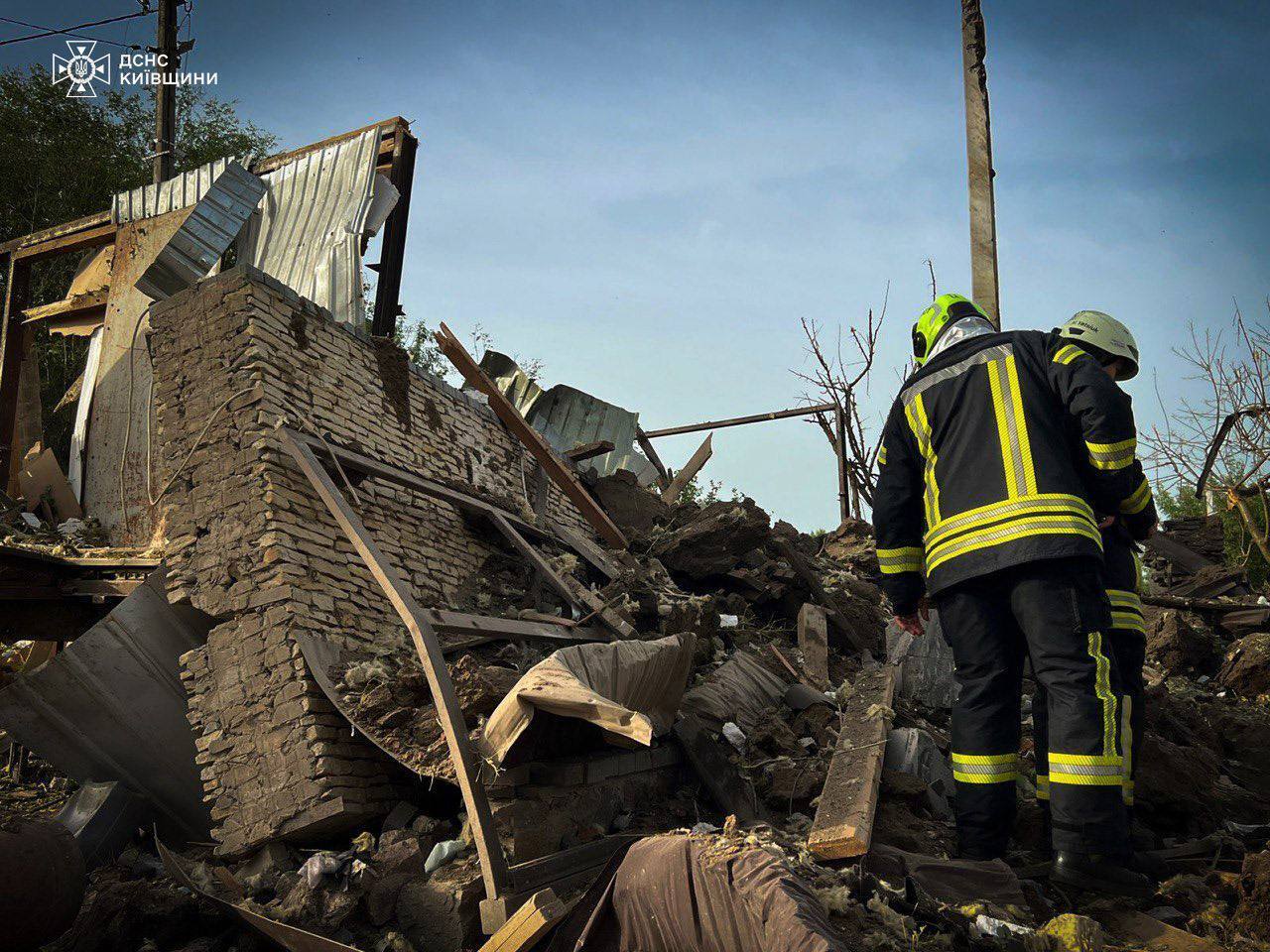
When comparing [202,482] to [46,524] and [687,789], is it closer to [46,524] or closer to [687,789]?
[687,789]

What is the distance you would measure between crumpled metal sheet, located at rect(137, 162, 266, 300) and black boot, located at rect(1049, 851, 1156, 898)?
639cm

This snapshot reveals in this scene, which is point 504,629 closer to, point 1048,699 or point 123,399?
point 1048,699

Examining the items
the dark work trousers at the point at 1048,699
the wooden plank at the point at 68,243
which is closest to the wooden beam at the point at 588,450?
the wooden plank at the point at 68,243

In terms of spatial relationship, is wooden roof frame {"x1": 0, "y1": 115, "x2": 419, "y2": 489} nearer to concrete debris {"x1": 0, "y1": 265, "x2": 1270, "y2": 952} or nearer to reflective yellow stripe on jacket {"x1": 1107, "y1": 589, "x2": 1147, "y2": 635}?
concrete debris {"x1": 0, "y1": 265, "x2": 1270, "y2": 952}

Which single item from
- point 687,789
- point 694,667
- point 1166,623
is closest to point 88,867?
point 687,789

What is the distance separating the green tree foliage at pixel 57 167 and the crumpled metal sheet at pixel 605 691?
15.3 metres

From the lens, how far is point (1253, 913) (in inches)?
102

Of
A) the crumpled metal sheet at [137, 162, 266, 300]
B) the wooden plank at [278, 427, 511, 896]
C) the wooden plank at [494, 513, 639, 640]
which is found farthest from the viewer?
the crumpled metal sheet at [137, 162, 266, 300]

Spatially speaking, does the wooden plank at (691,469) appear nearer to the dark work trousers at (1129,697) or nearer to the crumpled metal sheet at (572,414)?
the crumpled metal sheet at (572,414)

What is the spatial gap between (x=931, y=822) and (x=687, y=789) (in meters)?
1.16

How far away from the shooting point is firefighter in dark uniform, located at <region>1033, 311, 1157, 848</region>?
350cm

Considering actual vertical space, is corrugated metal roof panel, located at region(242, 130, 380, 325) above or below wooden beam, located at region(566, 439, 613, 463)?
above

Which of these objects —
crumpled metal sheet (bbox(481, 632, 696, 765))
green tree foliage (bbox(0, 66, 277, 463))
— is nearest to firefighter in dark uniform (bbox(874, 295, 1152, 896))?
crumpled metal sheet (bbox(481, 632, 696, 765))

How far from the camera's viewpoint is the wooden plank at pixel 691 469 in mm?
10773
